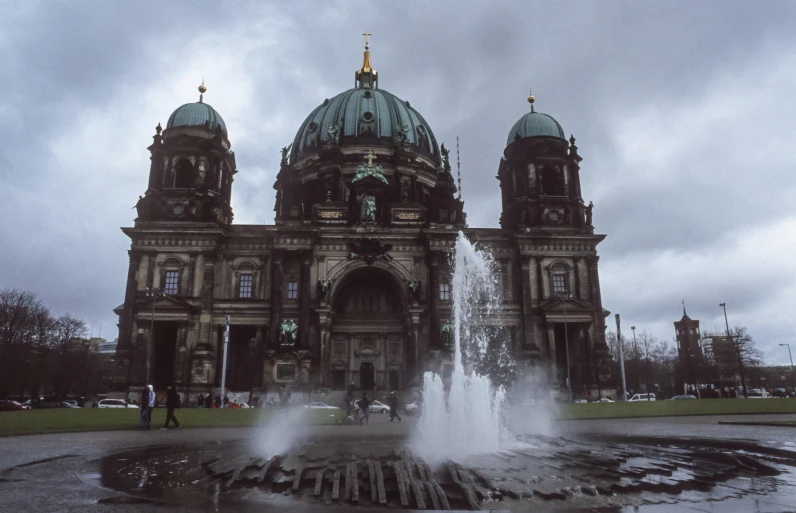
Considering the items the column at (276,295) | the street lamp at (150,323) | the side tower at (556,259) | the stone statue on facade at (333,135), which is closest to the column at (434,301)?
the side tower at (556,259)

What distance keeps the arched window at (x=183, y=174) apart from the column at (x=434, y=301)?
80.5 ft

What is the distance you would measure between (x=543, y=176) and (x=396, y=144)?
16437 mm

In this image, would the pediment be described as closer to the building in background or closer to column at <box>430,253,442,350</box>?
column at <box>430,253,442,350</box>

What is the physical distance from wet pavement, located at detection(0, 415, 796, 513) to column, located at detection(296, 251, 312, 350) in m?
31.8

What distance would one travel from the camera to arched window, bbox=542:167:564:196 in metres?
56.6

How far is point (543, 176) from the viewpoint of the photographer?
57.7m

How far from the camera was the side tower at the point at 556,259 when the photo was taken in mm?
50688

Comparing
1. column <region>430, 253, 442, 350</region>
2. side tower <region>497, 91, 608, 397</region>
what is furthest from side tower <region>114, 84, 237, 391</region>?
side tower <region>497, 91, 608, 397</region>

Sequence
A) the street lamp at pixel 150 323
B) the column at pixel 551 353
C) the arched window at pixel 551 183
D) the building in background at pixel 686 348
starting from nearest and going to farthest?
the street lamp at pixel 150 323 → the column at pixel 551 353 → the arched window at pixel 551 183 → the building in background at pixel 686 348

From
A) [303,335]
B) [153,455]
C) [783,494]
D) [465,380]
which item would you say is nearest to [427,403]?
[465,380]

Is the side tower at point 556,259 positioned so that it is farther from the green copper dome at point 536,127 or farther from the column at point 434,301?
the column at point 434,301

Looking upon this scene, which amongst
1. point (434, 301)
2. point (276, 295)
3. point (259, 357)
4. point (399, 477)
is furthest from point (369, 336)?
point (399, 477)

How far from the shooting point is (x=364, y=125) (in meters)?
63.5

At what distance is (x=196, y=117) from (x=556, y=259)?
37.9m
